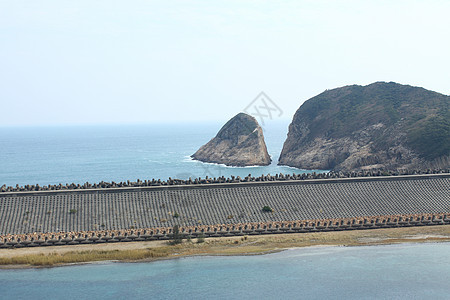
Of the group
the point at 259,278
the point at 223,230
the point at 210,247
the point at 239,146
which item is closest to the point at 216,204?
the point at 223,230

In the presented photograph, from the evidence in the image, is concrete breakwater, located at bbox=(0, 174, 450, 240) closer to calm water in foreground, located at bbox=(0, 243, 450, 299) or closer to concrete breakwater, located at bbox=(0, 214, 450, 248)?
concrete breakwater, located at bbox=(0, 214, 450, 248)

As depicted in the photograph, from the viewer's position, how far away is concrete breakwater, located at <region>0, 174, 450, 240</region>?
170 feet

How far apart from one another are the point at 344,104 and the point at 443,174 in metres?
94.5

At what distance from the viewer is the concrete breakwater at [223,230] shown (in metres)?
48.7

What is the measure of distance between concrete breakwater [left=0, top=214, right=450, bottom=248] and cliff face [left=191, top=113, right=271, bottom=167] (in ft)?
288

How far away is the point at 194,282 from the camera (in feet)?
136

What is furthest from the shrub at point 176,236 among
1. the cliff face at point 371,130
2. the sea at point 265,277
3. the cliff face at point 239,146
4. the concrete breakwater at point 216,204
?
the cliff face at point 239,146

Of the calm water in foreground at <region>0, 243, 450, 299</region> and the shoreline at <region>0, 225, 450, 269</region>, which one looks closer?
the calm water in foreground at <region>0, 243, 450, 299</region>

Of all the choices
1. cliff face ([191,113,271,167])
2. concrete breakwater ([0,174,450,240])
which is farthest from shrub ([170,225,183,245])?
cliff face ([191,113,271,167])

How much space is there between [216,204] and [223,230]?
4.55 meters

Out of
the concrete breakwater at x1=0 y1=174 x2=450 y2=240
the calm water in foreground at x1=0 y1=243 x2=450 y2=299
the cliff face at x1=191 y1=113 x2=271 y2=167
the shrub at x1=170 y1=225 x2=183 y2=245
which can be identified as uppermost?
the cliff face at x1=191 y1=113 x2=271 y2=167

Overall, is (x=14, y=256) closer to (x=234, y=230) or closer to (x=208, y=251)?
(x=208, y=251)

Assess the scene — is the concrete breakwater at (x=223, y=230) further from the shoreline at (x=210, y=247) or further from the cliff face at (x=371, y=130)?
the cliff face at (x=371, y=130)

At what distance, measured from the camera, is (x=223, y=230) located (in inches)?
2051
